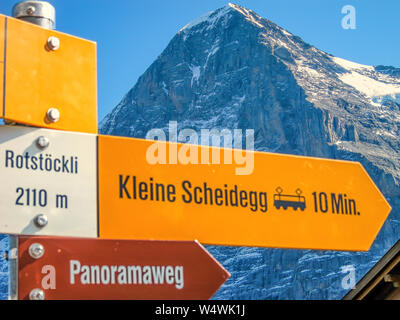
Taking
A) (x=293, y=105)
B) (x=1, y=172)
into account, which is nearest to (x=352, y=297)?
(x=1, y=172)

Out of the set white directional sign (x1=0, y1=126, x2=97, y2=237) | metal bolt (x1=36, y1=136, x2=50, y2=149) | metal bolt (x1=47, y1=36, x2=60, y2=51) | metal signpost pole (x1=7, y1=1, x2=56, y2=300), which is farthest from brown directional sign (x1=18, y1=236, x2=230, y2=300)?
metal signpost pole (x1=7, y1=1, x2=56, y2=300)

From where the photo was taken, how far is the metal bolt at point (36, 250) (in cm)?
296

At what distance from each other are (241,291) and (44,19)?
175622mm

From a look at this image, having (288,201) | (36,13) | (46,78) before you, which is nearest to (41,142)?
(46,78)

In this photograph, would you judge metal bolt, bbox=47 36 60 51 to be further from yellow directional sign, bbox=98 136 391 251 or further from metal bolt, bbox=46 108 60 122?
yellow directional sign, bbox=98 136 391 251

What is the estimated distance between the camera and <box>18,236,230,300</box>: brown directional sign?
2.96 m

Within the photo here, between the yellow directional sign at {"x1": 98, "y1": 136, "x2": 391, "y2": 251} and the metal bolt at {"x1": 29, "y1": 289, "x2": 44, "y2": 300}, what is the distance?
0.45 meters

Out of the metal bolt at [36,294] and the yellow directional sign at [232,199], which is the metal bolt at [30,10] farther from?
the metal bolt at [36,294]

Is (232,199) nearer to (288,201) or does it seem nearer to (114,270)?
(288,201)

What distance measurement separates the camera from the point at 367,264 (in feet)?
564

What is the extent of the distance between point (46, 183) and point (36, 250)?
0.36 metres

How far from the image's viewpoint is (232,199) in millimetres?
3791

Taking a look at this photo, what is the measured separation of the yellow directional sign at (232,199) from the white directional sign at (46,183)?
0.09 metres

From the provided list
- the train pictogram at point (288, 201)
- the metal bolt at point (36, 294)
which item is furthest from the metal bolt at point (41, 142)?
the train pictogram at point (288, 201)
